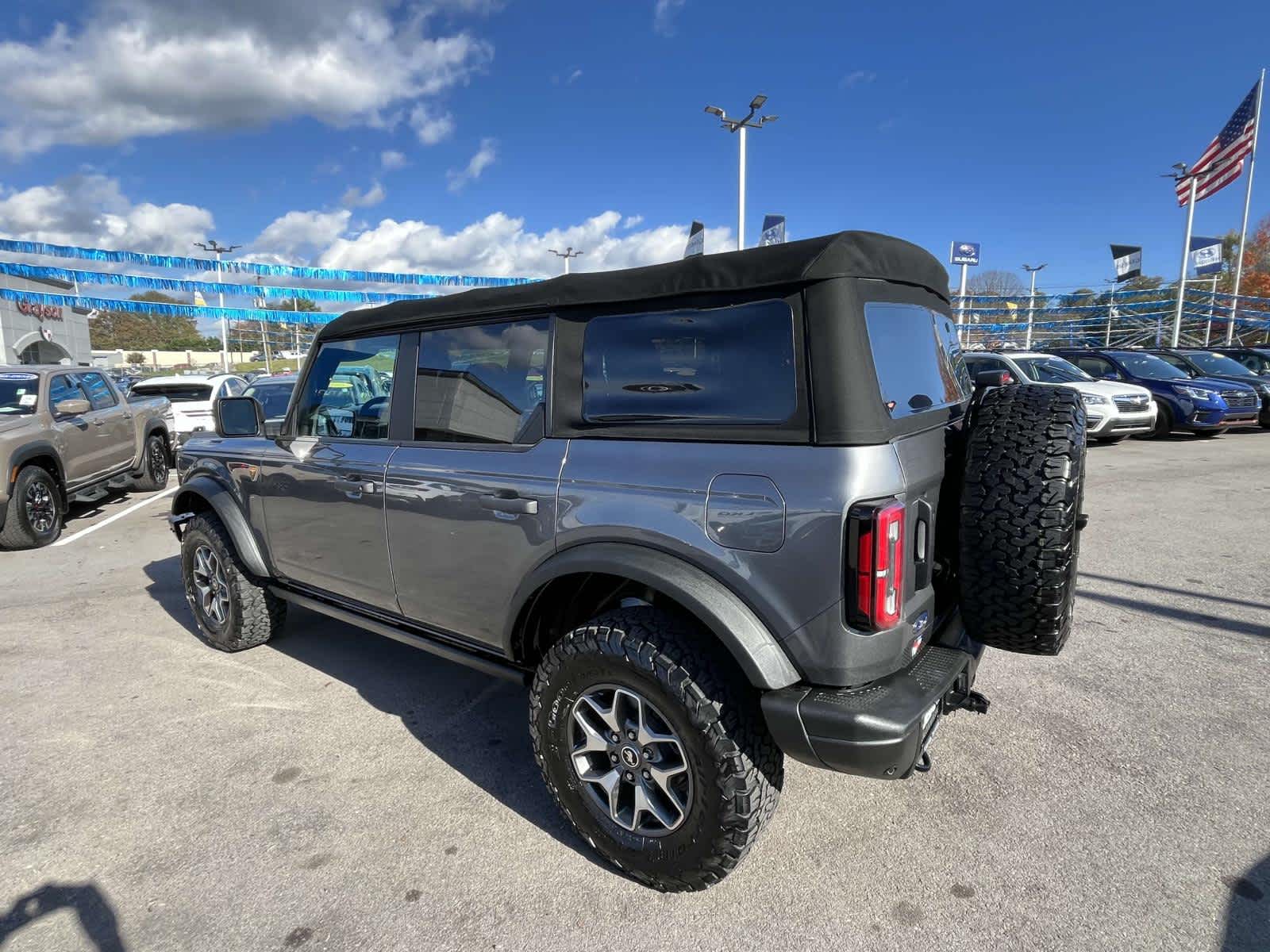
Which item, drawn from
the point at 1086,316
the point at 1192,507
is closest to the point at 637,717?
the point at 1192,507

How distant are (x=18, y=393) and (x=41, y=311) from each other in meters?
39.4

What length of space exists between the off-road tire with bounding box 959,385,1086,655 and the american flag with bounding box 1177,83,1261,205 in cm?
2954

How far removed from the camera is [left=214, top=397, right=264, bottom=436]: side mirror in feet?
12.9

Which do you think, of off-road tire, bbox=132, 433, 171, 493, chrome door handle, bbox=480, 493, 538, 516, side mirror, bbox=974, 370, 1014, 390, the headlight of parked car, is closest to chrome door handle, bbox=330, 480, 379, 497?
chrome door handle, bbox=480, 493, 538, 516

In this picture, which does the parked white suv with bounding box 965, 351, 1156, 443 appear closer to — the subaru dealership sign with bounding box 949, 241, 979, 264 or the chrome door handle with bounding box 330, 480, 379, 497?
the chrome door handle with bounding box 330, 480, 379, 497

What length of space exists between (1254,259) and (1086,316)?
70.7ft

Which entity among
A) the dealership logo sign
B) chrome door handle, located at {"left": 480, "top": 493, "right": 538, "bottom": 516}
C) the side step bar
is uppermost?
the dealership logo sign

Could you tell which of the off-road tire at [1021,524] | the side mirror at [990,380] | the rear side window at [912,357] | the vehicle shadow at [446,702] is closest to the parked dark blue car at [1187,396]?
the side mirror at [990,380]

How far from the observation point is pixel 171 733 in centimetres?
340

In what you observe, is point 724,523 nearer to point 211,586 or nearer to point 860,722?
point 860,722

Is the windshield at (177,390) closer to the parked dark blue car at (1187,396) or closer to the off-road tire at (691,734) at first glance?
the off-road tire at (691,734)

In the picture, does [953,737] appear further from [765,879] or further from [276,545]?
[276,545]

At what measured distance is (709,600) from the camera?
2.09 m

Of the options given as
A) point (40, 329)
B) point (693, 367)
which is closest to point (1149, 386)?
point (693, 367)
